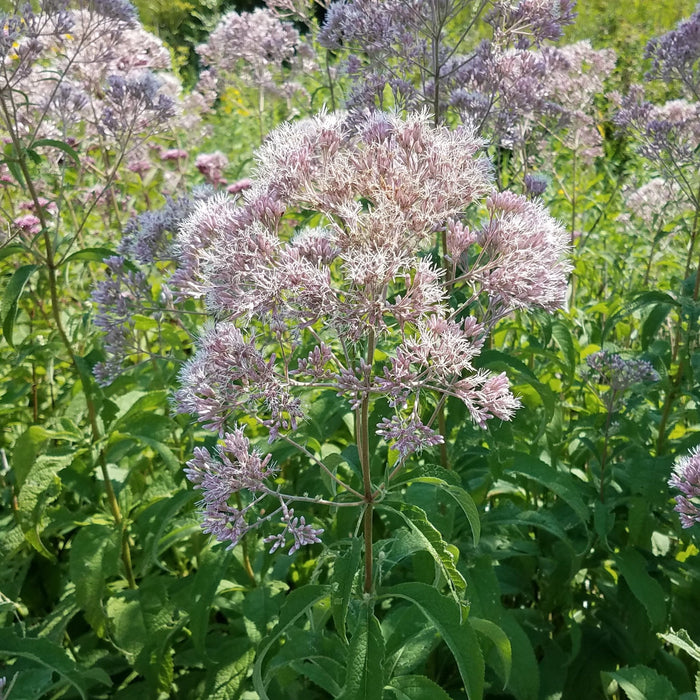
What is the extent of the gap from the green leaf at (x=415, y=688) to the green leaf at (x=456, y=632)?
275mm

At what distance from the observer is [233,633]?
297 centimetres

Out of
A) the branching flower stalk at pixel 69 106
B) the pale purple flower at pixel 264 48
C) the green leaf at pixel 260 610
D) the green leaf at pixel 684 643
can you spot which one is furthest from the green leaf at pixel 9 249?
the pale purple flower at pixel 264 48

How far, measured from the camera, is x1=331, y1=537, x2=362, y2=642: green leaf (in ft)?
5.74

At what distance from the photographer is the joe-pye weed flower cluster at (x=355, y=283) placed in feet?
5.74

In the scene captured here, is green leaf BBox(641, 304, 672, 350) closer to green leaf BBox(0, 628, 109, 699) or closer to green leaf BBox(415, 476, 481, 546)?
green leaf BBox(415, 476, 481, 546)

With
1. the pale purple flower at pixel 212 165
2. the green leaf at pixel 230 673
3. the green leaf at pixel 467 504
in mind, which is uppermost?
the pale purple flower at pixel 212 165

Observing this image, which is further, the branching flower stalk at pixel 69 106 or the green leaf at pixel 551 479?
the branching flower stalk at pixel 69 106

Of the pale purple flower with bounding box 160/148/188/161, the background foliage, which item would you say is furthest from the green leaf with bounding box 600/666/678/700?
the pale purple flower with bounding box 160/148/188/161

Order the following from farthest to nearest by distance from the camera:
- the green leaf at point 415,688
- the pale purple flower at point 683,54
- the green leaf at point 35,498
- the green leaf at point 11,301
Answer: the pale purple flower at point 683,54, the green leaf at point 35,498, the green leaf at point 11,301, the green leaf at point 415,688

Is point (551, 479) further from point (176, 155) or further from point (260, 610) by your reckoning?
point (176, 155)

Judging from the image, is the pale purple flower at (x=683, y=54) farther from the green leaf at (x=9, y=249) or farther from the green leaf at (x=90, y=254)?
the green leaf at (x=9, y=249)

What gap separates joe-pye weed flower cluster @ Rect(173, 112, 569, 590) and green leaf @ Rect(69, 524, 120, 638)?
1.00 metres

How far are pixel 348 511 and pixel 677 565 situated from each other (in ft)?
3.89

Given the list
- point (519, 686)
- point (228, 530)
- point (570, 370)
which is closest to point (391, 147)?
point (228, 530)
